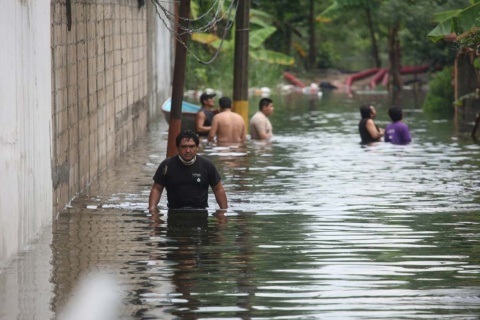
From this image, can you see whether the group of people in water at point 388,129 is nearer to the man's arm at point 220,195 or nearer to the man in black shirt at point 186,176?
the man's arm at point 220,195

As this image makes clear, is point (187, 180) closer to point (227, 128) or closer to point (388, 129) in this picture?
point (227, 128)

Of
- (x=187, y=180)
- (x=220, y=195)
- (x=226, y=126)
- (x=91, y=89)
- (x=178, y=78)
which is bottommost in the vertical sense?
(x=226, y=126)

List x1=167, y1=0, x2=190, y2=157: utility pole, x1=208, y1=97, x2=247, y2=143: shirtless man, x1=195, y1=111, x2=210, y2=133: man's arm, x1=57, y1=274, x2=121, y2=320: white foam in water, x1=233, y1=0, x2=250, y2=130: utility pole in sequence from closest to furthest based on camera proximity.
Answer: x1=57, y1=274, x2=121, y2=320: white foam in water → x1=167, y1=0, x2=190, y2=157: utility pole → x1=208, y1=97, x2=247, y2=143: shirtless man → x1=195, y1=111, x2=210, y2=133: man's arm → x1=233, y1=0, x2=250, y2=130: utility pole

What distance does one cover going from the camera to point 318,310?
10.7 m

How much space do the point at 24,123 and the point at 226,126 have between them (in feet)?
48.4

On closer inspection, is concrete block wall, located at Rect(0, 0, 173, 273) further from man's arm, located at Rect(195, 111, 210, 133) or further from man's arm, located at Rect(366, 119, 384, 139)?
man's arm, located at Rect(366, 119, 384, 139)

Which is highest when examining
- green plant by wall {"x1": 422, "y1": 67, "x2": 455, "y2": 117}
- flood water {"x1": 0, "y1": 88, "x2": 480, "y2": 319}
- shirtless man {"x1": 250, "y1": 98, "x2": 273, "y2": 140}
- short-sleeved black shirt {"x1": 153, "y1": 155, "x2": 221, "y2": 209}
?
short-sleeved black shirt {"x1": 153, "y1": 155, "x2": 221, "y2": 209}

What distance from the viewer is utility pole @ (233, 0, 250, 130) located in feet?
99.4

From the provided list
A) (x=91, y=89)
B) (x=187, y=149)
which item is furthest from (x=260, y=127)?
(x=187, y=149)

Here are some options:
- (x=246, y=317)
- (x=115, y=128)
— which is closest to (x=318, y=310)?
(x=246, y=317)

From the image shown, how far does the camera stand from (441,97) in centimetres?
4347

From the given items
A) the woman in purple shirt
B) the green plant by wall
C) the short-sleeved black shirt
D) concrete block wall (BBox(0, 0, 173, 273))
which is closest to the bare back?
concrete block wall (BBox(0, 0, 173, 273))

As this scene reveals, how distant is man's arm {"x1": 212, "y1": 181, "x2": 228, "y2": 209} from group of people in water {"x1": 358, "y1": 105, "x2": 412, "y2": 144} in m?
11.3

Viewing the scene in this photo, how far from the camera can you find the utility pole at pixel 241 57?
30.3 metres
